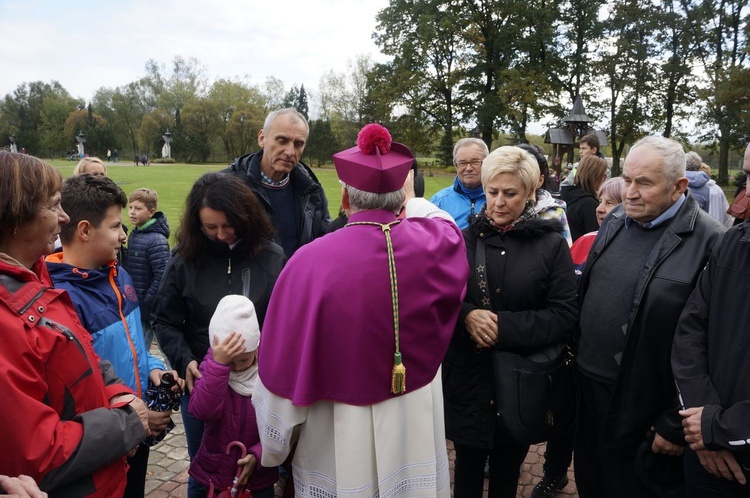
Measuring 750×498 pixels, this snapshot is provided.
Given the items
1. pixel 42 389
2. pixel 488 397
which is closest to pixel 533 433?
pixel 488 397

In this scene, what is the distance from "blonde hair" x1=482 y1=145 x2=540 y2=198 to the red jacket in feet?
7.04

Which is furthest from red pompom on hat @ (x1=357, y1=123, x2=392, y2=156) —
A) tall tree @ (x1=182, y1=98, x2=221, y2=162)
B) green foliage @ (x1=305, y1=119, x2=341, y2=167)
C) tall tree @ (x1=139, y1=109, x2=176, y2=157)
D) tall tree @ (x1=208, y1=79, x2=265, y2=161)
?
tall tree @ (x1=139, y1=109, x2=176, y2=157)

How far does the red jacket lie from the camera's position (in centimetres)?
145

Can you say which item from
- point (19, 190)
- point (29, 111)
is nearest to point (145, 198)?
point (19, 190)

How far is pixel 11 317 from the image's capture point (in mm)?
1489

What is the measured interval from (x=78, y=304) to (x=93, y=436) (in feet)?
2.59

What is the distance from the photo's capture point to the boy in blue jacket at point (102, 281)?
7.50 feet

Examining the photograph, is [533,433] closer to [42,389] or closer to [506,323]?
[506,323]

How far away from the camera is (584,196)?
493 cm

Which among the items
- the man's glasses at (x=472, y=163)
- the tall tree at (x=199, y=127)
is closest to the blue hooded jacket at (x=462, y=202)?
the man's glasses at (x=472, y=163)

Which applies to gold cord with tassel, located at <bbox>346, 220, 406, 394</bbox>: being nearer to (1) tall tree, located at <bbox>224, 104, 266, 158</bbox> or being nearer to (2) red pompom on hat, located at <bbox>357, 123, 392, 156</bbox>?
(2) red pompom on hat, located at <bbox>357, 123, 392, 156</bbox>

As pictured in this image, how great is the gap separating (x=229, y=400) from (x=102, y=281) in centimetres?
86

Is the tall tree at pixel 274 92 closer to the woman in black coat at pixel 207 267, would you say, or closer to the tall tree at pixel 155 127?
the tall tree at pixel 155 127

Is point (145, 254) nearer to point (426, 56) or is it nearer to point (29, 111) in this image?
point (426, 56)
